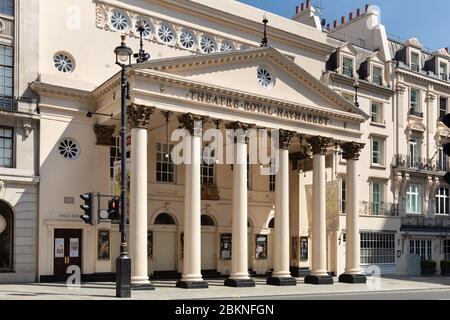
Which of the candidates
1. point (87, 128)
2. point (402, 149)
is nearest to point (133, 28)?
point (87, 128)

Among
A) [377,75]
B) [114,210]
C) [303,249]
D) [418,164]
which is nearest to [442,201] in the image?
[418,164]

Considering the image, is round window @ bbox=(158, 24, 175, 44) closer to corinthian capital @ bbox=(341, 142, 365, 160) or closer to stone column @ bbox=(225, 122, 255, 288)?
stone column @ bbox=(225, 122, 255, 288)

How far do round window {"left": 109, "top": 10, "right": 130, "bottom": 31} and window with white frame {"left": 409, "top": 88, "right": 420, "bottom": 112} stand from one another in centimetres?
2156

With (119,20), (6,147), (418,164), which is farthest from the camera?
(418,164)

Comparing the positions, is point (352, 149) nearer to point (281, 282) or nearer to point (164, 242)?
point (281, 282)

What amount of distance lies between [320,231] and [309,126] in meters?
5.25

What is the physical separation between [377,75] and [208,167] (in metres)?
15.0

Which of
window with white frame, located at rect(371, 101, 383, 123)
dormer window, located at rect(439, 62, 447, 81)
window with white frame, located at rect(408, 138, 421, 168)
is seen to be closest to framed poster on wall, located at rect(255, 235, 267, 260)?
window with white frame, located at rect(371, 101, 383, 123)

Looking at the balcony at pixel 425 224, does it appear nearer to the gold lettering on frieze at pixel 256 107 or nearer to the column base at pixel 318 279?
the column base at pixel 318 279

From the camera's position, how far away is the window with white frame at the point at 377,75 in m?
39.8

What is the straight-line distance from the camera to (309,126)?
97.6 ft

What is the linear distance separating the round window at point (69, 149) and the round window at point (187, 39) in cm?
825

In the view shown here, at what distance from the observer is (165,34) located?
31.1 m
